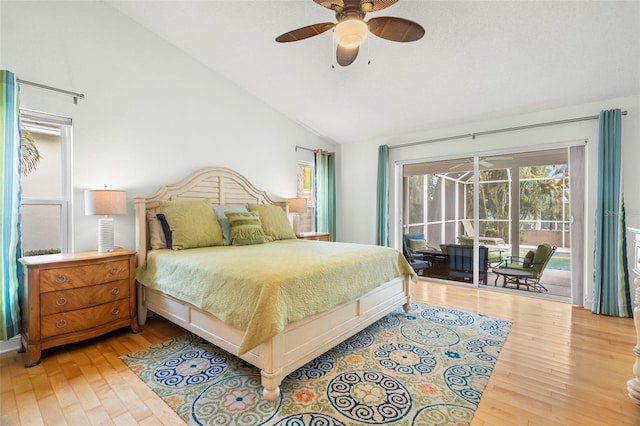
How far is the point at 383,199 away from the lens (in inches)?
193

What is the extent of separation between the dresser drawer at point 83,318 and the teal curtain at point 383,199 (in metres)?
3.54

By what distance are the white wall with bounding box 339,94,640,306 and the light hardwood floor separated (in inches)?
51.4

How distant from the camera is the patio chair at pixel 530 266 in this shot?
3805mm

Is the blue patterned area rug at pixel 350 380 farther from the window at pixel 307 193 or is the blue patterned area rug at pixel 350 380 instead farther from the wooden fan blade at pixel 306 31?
the window at pixel 307 193

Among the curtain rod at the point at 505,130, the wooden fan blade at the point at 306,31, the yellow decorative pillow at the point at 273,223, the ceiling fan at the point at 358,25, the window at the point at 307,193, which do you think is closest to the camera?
the ceiling fan at the point at 358,25

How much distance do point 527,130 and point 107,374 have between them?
16.2 feet

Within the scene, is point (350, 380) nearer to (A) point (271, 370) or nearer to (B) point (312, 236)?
(A) point (271, 370)

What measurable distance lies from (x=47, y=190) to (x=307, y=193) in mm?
3411

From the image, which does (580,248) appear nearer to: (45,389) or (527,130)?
(527,130)

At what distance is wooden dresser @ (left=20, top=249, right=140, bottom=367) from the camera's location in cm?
215

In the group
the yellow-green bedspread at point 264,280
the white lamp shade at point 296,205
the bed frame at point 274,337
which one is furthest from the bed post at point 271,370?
the white lamp shade at point 296,205

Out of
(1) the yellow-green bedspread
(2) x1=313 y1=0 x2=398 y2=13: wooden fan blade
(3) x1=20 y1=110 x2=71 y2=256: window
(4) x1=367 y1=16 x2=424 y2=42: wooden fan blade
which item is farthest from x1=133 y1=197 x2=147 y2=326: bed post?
(4) x1=367 y1=16 x2=424 y2=42: wooden fan blade

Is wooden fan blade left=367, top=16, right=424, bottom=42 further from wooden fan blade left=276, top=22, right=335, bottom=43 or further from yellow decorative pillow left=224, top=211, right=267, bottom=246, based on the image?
yellow decorative pillow left=224, top=211, right=267, bottom=246

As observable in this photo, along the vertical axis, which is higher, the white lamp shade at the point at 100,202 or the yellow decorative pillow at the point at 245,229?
the white lamp shade at the point at 100,202
